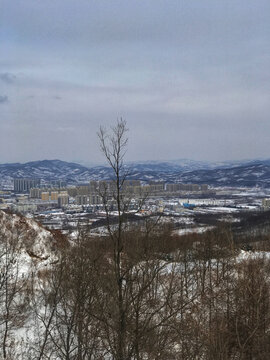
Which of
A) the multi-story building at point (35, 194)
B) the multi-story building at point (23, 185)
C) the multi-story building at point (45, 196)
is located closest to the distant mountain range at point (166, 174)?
the multi-story building at point (23, 185)

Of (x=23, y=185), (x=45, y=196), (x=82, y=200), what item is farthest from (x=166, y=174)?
(x=82, y=200)

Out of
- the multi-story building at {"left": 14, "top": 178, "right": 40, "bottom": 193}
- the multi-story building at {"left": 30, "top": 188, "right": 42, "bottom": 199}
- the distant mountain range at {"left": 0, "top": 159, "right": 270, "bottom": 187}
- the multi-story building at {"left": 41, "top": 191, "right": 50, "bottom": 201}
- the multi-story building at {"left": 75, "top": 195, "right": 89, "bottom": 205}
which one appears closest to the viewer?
the multi-story building at {"left": 75, "top": 195, "right": 89, "bottom": 205}

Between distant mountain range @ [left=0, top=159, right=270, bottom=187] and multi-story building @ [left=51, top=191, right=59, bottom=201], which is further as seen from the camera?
distant mountain range @ [left=0, top=159, right=270, bottom=187]

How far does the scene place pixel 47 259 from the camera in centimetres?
1677

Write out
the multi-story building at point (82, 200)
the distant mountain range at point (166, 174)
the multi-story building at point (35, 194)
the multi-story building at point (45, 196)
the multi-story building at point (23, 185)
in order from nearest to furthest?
1. the multi-story building at point (82, 200)
2. the multi-story building at point (45, 196)
3. the multi-story building at point (35, 194)
4. the multi-story building at point (23, 185)
5. the distant mountain range at point (166, 174)

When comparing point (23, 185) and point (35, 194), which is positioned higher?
point (23, 185)

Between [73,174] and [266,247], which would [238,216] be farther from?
[73,174]

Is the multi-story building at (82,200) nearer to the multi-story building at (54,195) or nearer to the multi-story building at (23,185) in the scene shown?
the multi-story building at (54,195)

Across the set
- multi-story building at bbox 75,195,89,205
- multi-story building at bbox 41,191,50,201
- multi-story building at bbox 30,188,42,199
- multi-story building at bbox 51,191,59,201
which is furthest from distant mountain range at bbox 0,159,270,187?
multi-story building at bbox 75,195,89,205

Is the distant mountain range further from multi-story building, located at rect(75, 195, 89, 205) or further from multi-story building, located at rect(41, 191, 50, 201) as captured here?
multi-story building, located at rect(75, 195, 89, 205)

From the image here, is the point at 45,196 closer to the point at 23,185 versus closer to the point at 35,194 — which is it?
the point at 35,194

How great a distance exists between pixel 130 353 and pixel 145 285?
2.79 ft

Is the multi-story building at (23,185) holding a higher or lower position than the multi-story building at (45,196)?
higher

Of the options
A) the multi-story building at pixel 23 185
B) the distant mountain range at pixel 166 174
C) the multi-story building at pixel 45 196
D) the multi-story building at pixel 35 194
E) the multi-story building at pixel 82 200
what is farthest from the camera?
the distant mountain range at pixel 166 174
